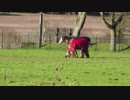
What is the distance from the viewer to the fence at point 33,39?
154ft

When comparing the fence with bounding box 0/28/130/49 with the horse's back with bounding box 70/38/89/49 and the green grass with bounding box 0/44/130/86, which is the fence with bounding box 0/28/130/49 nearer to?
the horse's back with bounding box 70/38/89/49

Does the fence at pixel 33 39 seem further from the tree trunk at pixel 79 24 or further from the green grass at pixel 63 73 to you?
the green grass at pixel 63 73

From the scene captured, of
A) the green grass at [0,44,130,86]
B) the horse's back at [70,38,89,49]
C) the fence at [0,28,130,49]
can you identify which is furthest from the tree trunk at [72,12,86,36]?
Answer: the green grass at [0,44,130,86]

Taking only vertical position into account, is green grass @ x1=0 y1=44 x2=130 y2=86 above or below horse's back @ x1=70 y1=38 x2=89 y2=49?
below

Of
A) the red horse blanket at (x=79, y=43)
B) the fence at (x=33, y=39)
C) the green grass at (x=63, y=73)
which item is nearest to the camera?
the green grass at (x=63, y=73)

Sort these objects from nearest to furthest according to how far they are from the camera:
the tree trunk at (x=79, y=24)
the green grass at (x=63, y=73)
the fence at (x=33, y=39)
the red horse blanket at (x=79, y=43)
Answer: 1. the green grass at (x=63, y=73)
2. the red horse blanket at (x=79, y=43)
3. the fence at (x=33, y=39)
4. the tree trunk at (x=79, y=24)

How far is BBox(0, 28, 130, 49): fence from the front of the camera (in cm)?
4691

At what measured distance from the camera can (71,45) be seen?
33094 mm

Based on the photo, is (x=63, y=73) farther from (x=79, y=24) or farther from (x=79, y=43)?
(x=79, y=24)

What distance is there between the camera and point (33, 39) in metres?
51.8

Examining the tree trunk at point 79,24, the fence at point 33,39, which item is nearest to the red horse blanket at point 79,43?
the fence at point 33,39

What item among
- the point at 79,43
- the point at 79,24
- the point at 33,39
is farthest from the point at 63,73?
the point at 33,39
